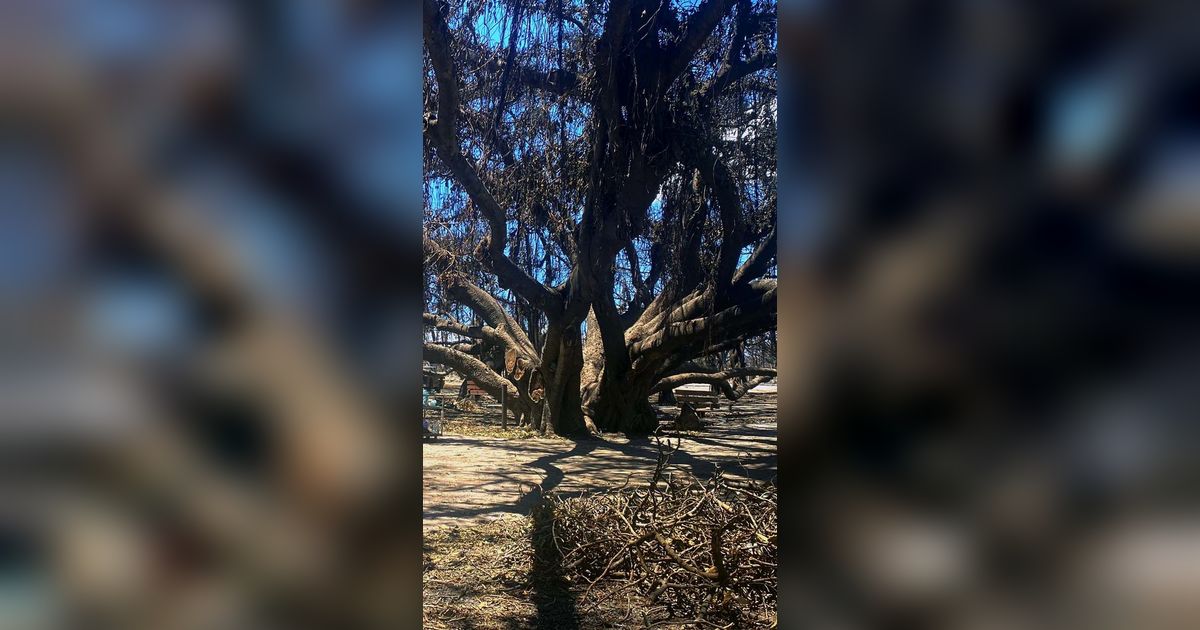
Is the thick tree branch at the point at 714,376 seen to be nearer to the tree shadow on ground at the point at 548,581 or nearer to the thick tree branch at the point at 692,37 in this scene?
the thick tree branch at the point at 692,37

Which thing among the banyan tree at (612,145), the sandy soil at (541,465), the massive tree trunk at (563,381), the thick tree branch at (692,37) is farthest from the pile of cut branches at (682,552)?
the massive tree trunk at (563,381)

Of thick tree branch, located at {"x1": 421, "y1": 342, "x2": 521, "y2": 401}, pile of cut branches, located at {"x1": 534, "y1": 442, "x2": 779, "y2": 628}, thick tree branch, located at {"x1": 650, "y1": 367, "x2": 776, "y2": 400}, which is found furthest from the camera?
thick tree branch, located at {"x1": 421, "y1": 342, "x2": 521, "y2": 401}

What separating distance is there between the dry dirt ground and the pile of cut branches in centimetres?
15

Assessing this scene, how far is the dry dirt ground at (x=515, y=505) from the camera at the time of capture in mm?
3869

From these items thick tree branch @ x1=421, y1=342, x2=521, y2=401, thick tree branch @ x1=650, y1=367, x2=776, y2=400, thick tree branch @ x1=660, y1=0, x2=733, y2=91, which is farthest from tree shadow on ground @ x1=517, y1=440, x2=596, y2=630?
thick tree branch @ x1=421, y1=342, x2=521, y2=401

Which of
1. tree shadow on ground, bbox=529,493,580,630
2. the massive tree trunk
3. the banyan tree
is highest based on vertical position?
the banyan tree

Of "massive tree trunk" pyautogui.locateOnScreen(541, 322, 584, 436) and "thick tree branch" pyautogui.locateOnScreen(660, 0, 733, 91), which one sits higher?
"thick tree branch" pyautogui.locateOnScreen(660, 0, 733, 91)
